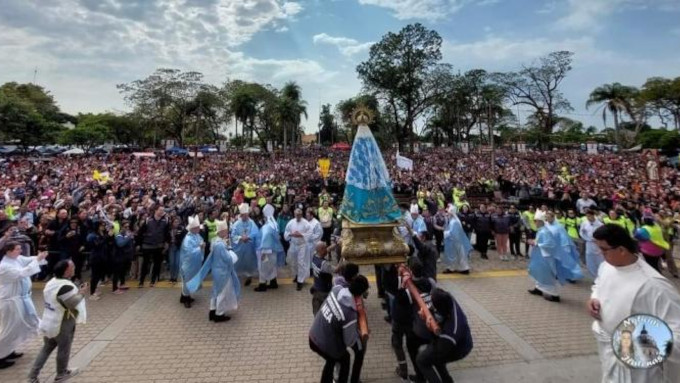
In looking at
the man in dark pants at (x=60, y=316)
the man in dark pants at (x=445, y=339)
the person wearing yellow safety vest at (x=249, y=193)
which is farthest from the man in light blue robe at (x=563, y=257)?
the person wearing yellow safety vest at (x=249, y=193)

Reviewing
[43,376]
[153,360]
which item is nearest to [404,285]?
[153,360]

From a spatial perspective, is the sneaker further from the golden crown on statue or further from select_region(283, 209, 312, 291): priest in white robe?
the golden crown on statue

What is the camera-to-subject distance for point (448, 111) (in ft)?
182

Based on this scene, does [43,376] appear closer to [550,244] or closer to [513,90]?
[550,244]

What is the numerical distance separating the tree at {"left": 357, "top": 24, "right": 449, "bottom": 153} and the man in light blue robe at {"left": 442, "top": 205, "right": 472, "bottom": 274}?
35.5 meters

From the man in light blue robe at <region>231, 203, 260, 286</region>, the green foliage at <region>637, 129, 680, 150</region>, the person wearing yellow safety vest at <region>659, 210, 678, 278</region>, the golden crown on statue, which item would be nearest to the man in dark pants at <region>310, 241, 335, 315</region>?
the golden crown on statue

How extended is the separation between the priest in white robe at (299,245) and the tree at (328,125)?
75.7 metres

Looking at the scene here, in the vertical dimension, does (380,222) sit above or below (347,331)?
above

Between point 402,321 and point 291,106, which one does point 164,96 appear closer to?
point 291,106

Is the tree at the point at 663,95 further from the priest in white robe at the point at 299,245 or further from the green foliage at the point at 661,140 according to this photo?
the priest in white robe at the point at 299,245

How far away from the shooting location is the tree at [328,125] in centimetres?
8494

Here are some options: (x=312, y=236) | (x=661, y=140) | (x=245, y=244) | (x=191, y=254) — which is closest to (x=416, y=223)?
(x=312, y=236)

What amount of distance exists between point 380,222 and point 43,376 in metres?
5.34

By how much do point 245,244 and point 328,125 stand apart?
78.7m
